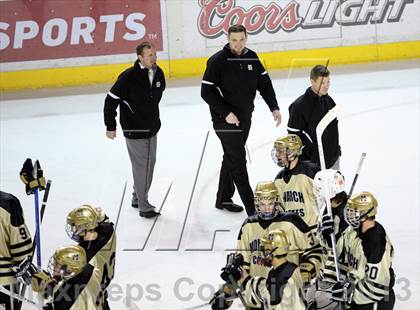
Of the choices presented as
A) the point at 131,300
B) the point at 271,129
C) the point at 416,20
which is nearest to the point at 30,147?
the point at 271,129

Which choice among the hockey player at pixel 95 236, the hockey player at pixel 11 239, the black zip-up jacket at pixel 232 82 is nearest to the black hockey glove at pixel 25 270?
the hockey player at pixel 11 239

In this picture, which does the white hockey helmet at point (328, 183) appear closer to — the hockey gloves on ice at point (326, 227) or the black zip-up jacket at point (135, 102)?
the hockey gloves on ice at point (326, 227)

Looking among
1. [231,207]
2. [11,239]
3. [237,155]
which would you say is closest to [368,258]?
[11,239]

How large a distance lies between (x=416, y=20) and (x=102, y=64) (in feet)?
13.5

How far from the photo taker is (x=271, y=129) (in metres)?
10.3

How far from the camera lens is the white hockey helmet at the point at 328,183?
18.3ft

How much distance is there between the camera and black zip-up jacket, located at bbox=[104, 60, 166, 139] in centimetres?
776

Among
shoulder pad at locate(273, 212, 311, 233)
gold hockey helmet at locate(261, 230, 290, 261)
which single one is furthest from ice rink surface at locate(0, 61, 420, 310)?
gold hockey helmet at locate(261, 230, 290, 261)

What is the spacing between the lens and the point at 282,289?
4590 mm

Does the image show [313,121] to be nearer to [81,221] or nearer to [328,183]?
[328,183]

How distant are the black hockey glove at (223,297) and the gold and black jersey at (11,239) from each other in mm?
1077

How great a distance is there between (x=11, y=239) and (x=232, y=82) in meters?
2.69

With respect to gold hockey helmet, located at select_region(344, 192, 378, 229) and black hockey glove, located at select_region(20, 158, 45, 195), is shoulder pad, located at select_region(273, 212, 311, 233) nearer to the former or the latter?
gold hockey helmet, located at select_region(344, 192, 378, 229)

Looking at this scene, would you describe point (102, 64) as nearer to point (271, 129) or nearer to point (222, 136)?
point (271, 129)
